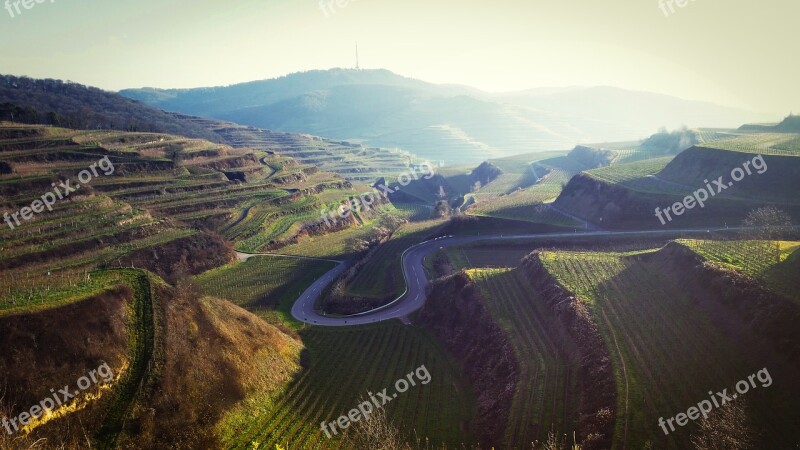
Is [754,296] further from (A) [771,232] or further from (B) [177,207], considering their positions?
(B) [177,207]

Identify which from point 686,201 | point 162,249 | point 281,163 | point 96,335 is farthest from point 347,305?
point 281,163

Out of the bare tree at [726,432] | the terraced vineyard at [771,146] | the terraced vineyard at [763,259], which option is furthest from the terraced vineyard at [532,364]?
the terraced vineyard at [771,146]

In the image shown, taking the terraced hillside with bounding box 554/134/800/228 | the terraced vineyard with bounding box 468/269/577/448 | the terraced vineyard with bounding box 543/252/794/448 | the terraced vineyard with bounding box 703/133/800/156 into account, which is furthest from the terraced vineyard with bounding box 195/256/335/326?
the terraced vineyard with bounding box 703/133/800/156
